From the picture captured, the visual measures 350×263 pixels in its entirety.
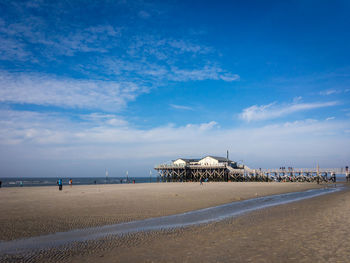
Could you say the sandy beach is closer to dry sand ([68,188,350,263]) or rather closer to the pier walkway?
dry sand ([68,188,350,263])

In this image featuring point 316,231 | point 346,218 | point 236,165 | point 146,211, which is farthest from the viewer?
point 236,165

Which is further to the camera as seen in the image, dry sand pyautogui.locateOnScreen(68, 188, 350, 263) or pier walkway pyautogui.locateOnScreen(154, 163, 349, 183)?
pier walkway pyautogui.locateOnScreen(154, 163, 349, 183)

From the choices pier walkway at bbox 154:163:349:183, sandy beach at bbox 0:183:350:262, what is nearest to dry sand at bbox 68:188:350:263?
sandy beach at bbox 0:183:350:262

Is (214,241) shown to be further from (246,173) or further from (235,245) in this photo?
(246,173)

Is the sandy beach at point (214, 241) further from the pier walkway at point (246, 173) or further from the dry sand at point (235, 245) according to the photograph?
the pier walkway at point (246, 173)

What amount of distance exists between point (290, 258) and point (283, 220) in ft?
18.8

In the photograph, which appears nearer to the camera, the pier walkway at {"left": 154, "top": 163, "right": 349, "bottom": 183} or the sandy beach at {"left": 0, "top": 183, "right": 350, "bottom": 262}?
the sandy beach at {"left": 0, "top": 183, "right": 350, "bottom": 262}

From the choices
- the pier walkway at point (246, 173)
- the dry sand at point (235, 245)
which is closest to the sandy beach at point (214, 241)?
the dry sand at point (235, 245)

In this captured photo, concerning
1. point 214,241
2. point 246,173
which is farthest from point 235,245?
point 246,173

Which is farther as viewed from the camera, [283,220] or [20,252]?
[283,220]

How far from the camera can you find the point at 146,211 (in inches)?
599

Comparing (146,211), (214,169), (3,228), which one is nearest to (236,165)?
(214,169)

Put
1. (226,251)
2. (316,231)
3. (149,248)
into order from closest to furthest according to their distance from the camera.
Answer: (226,251)
(149,248)
(316,231)

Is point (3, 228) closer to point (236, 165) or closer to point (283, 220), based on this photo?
point (283, 220)
